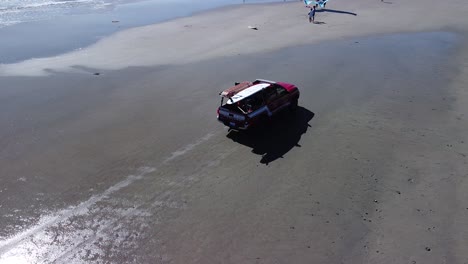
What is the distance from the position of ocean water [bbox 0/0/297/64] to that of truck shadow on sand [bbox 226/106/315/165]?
57.1 ft

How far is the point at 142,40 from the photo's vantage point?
29250 millimetres

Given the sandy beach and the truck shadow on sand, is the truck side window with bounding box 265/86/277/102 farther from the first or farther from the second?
the sandy beach

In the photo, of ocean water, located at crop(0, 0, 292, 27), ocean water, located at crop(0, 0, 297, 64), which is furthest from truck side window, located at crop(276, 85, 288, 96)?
ocean water, located at crop(0, 0, 292, 27)

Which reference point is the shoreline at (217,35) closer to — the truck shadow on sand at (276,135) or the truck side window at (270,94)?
the truck side window at (270,94)

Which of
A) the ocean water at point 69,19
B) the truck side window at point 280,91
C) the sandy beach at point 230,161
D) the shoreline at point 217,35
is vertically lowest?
the sandy beach at point 230,161

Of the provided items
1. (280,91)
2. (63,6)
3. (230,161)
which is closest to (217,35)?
(280,91)

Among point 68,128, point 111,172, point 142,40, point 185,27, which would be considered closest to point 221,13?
point 185,27

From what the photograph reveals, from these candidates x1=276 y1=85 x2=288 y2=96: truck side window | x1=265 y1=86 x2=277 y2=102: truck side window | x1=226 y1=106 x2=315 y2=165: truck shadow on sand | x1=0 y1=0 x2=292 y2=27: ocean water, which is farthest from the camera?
x1=0 y1=0 x2=292 y2=27: ocean water

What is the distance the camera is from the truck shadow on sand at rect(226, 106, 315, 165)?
14.3 metres

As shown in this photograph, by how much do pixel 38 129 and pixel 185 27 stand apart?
19.8 metres

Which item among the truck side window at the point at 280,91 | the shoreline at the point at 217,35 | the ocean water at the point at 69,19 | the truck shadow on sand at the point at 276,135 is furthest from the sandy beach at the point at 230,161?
the ocean water at the point at 69,19

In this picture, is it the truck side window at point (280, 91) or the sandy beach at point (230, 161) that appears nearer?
the sandy beach at point (230, 161)

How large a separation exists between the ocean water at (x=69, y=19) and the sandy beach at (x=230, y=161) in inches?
146

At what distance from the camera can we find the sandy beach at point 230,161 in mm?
10211
